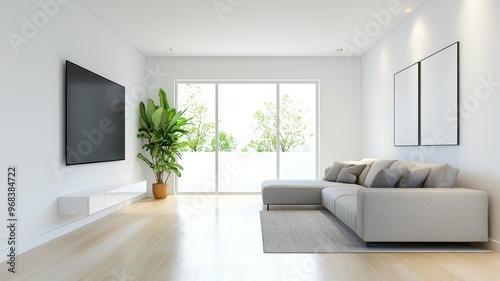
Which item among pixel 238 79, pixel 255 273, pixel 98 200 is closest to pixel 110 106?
pixel 98 200

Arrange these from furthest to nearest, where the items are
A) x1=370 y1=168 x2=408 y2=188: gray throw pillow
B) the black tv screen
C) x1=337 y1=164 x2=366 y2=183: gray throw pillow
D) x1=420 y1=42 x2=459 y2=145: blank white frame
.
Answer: x1=337 y1=164 x2=366 y2=183: gray throw pillow → the black tv screen → x1=420 y1=42 x2=459 y2=145: blank white frame → x1=370 y1=168 x2=408 y2=188: gray throw pillow

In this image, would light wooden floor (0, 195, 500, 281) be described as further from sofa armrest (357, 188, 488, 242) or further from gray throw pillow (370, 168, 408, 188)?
gray throw pillow (370, 168, 408, 188)

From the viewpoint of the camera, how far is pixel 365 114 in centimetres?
764

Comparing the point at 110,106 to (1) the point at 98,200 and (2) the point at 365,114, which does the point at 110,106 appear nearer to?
(1) the point at 98,200

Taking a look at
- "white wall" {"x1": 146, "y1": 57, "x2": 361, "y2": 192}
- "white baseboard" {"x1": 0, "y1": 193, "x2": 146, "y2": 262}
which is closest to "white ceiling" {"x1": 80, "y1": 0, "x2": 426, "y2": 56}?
"white wall" {"x1": 146, "y1": 57, "x2": 361, "y2": 192}

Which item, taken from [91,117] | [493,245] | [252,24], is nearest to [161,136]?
[91,117]

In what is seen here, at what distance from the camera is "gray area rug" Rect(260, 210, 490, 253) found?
12.2ft

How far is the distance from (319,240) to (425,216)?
1013 millimetres

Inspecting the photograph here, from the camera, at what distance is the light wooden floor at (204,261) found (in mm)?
2986

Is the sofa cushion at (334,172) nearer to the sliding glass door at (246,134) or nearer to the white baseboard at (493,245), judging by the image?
the sliding glass door at (246,134)

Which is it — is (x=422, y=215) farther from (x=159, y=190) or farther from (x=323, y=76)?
(x=159, y=190)

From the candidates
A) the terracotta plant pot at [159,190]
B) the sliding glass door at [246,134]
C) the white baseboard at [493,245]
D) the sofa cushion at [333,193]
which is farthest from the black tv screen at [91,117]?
the white baseboard at [493,245]

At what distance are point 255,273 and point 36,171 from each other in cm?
237

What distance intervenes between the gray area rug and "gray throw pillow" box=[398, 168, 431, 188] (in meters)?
0.59
